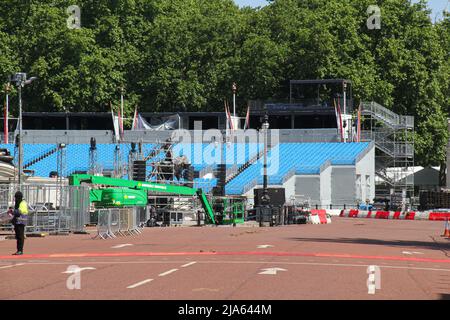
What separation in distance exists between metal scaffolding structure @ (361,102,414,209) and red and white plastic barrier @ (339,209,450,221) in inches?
638

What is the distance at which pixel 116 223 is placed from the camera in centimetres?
4356

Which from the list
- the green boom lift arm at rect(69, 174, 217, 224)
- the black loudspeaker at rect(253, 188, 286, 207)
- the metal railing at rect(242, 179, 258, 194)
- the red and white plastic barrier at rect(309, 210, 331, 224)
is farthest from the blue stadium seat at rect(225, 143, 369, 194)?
the green boom lift arm at rect(69, 174, 217, 224)

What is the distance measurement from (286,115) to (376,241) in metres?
63.9

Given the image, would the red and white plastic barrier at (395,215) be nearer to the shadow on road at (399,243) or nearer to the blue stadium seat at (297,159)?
the blue stadium seat at (297,159)

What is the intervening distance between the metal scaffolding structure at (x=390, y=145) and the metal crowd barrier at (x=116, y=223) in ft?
171

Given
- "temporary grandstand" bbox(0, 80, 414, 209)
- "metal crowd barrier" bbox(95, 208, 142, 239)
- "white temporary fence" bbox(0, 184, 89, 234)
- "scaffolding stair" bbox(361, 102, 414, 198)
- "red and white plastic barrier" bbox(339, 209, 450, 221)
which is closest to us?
"metal crowd barrier" bbox(95, 208, 142, 239)

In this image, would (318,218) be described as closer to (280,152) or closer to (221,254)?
(280,152)

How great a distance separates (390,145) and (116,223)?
191 feet

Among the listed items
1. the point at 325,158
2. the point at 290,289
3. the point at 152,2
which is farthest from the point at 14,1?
the point at 290,289

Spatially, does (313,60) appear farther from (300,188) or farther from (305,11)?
(300,188)

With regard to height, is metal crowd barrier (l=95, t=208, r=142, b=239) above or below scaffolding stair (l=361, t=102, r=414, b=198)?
below

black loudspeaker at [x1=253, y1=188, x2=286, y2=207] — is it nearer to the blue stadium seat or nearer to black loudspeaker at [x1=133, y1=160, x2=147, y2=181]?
black loudspeaker at [x1=133, y1=160, x2=147, y2=181]

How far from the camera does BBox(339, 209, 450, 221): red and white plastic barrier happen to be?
244 ft

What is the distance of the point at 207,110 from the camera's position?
108562mm
